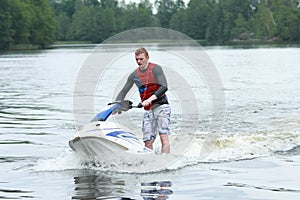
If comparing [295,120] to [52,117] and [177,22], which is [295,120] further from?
[177,22]

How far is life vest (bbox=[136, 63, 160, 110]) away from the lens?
37.8 feet

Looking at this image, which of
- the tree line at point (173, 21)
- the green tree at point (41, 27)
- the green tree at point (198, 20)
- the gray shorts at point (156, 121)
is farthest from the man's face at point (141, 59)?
the green tree at point (198, 20)

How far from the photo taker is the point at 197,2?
196 metres

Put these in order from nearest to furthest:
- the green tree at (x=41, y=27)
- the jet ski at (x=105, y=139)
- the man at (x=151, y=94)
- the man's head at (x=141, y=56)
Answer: the jet ski at (x=105, y=139) < the man's head at (x=141, y=56) < the man at (x=151, y=94) < the green tree at (x=41, y=27)

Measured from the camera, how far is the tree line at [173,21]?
13000 cm

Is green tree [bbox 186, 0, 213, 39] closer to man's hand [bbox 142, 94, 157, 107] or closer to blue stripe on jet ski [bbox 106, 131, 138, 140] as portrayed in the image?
blue stripe on jet ski [bbox 106, 131, 138, 140]

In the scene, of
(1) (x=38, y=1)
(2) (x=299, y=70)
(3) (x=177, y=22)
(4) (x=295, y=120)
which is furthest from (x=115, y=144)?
→ (3) (x=177, y=22)

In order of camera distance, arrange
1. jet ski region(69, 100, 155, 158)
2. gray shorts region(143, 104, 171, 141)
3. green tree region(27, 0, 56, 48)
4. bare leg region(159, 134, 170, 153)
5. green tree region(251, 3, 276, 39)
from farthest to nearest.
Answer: green tree region(251, 3, 276, 39) < green tree region(27, 0, 56, 48) < bare leg region(159, 134, 170, 153) < gray shorts region(143, 104, 171, 141) < jet ski region(69, 100, 155, 158)

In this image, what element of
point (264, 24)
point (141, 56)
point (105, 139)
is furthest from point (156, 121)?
point (264, 24)

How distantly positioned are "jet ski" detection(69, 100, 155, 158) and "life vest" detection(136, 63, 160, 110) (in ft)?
1.14

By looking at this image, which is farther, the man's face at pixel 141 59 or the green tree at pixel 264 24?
the green tree at pixel 264 24

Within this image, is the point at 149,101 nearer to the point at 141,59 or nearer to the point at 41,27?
the point at 141,59

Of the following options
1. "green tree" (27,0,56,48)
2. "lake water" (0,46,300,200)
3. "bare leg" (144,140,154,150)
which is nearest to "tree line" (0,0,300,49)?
"green tree" (27,0,56,48)

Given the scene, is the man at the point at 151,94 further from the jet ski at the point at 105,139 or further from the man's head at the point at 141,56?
the jet ski at the point at 105,139
